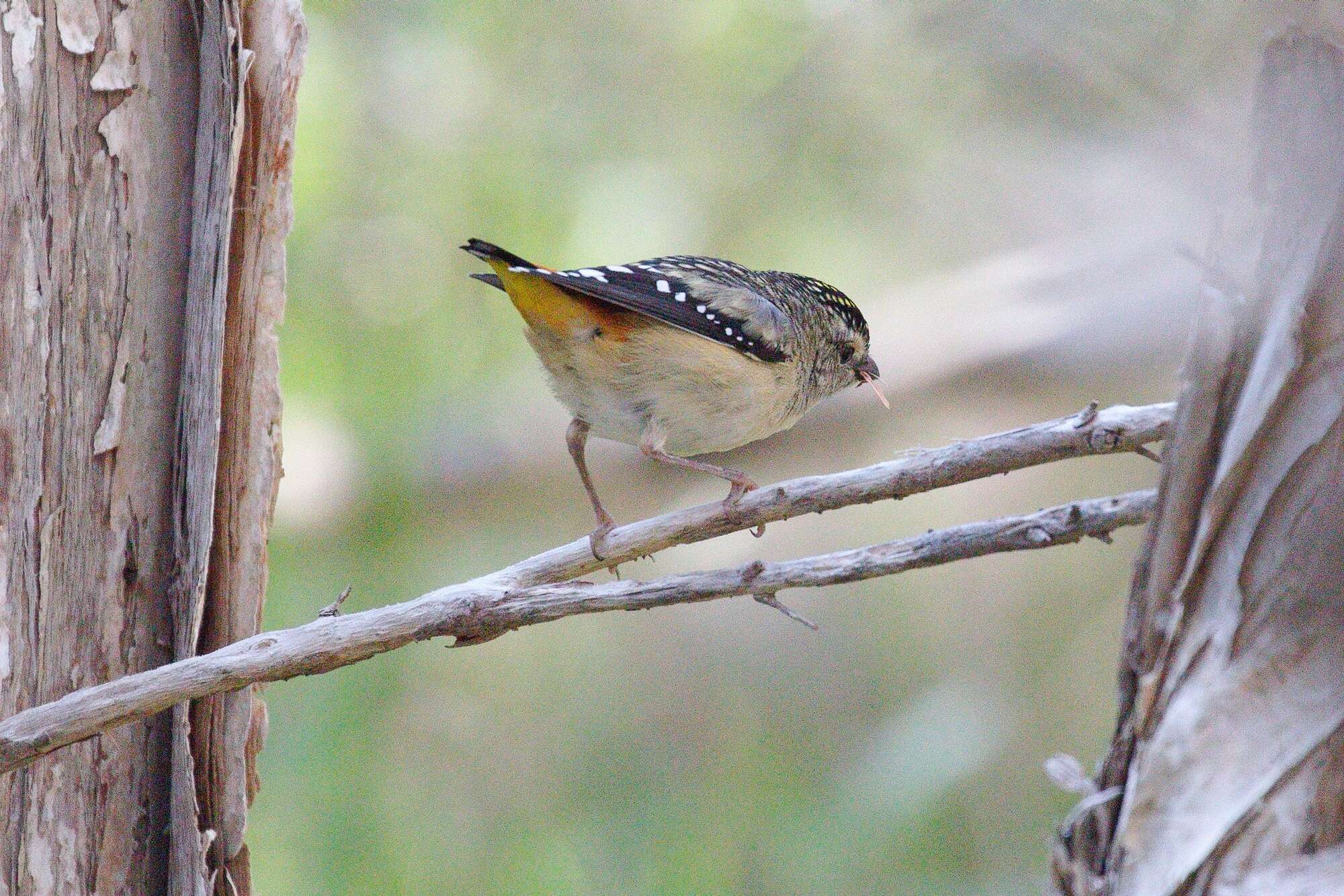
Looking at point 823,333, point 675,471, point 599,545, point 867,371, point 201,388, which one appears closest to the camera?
point 201,388

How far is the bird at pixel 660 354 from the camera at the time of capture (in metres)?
3.57

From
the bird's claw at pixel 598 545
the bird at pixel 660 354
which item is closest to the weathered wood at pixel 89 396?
the bird's claw at pixel 598 545

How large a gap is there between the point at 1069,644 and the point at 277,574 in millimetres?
4226

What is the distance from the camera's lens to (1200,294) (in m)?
1.56

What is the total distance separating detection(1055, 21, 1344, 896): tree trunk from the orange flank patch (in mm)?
2268

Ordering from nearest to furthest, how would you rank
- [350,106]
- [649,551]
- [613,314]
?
[649,551]
[613,314]
[350,106]

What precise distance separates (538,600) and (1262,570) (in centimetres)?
140

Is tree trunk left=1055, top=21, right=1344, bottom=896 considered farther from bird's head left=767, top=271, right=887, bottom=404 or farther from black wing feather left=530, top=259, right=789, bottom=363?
bird's head left=767, top=271, right=887, bottom=404

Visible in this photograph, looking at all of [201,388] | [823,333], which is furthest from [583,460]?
[201,388]

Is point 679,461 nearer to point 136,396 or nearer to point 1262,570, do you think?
point 136,396

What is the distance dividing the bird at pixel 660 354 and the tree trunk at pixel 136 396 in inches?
36.7

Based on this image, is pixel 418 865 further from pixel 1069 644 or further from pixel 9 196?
pixel 9 196

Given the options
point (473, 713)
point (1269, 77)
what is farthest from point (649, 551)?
point (473, 713)

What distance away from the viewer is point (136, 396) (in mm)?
2598
